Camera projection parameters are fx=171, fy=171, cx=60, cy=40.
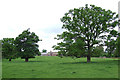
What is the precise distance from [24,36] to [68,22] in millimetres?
19666

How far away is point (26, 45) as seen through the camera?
5819 cm

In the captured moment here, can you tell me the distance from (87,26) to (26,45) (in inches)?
968

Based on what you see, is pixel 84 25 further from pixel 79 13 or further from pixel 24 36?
pixel 24 36

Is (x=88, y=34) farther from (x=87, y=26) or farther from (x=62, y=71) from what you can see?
(x=62, y=71)

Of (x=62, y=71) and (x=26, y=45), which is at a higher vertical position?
(x=26, y=45)

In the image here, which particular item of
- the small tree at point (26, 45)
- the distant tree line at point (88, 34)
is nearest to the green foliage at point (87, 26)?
the distant tree line at point (88, 34)

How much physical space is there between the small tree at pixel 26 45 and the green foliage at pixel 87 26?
53.9ft

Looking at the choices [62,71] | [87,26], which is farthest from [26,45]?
[62,71]

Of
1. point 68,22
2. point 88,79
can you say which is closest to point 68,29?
point 68,22

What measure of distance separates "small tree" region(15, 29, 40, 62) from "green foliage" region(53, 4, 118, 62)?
1643cm

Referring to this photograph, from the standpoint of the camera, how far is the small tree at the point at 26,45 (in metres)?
56.7

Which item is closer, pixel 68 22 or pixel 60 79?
pixel 60 79

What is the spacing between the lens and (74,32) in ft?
143

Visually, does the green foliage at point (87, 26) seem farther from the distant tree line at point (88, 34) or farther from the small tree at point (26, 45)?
the small tree at point (26, 45)
